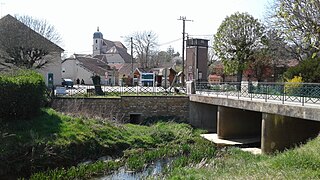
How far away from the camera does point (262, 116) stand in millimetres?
18469

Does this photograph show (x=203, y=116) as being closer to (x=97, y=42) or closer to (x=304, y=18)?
(x=304, y=18)

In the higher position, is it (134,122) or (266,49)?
(266,49)

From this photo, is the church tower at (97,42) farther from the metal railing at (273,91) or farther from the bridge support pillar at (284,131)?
the bridge support pillar at (284,131)

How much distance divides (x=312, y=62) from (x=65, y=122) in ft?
63.5

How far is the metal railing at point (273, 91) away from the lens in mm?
16641

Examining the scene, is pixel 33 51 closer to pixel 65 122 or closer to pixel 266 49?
pixel 65 122

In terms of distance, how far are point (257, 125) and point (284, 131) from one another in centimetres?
768

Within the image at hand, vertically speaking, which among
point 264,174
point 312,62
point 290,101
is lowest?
point 264,174

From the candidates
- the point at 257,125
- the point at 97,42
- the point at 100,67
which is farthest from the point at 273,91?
the point at 97,42

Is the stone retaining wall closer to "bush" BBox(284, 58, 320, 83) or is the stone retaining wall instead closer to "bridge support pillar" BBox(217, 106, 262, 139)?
"bridge support pillar" BBox(217, 106, 262, 139)

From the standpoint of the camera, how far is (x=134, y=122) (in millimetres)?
28750

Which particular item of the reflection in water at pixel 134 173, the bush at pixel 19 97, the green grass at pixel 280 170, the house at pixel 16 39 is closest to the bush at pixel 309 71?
the green grass at pixel 280 170

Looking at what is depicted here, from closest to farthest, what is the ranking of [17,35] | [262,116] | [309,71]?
[262,116], [309,71], [17,35]

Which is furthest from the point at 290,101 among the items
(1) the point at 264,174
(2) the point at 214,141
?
(1) the point at 264,174
